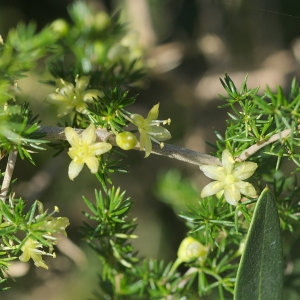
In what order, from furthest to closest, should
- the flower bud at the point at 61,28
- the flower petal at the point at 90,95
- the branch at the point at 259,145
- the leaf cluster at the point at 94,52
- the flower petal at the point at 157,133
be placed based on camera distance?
the flower bud at the point at 61,28 < the leaf cluster at the point at 94,52 < the flower petal at the point at 90,95 < the flower petal at the point at 157,133 < the branch at the point at 259,145

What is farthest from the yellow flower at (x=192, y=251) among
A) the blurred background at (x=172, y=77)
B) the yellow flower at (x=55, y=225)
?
the blurred background at (x=172, y=77)

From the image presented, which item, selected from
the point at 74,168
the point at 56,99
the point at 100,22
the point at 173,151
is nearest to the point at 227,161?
the point at 173,151

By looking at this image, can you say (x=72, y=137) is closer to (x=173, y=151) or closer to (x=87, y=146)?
(x=87, y=146)

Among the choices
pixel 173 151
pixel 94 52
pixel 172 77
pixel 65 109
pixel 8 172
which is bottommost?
pixel 8 172

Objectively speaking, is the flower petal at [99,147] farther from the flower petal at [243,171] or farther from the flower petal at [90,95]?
the flower petal at [243,171]

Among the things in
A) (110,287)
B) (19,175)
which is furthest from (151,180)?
(110,287)

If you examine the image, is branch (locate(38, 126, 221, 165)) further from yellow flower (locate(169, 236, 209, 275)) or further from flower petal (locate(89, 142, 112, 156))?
yellow flower (locate(169, 236, 209, 275))

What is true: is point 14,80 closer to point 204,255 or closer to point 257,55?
point 204,255

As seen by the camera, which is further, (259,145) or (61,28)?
(61,28)

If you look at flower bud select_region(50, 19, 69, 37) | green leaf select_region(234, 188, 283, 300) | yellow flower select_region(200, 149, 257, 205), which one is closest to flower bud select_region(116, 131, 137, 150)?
yellow flower select_region(200, 149, 257, 205)
